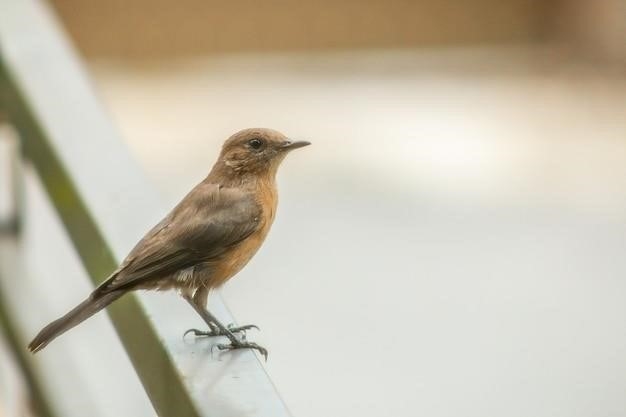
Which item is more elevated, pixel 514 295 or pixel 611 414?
pixel 514 295

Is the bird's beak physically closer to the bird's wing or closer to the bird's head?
the bird's head

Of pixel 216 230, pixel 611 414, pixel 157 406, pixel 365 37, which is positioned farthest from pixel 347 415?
pixel 365 37

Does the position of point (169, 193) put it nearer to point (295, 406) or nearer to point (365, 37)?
point (295, 406)

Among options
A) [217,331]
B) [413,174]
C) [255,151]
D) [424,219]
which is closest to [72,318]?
[217,331]

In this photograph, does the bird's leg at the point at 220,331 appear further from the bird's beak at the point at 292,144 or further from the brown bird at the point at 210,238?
the bird's beak at the point at 292,144

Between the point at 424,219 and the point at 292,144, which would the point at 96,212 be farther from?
the point at 424,219

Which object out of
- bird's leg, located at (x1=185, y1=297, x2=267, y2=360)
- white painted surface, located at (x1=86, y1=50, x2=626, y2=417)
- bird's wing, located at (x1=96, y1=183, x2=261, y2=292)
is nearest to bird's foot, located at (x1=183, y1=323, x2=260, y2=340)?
bird's leg, located at (x1=185, y1=297, x2=267, y2=360)
